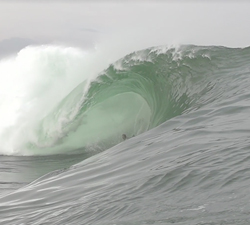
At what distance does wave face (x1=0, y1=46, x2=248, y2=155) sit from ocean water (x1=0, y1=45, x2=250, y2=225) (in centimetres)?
3

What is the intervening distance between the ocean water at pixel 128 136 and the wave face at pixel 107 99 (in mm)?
30

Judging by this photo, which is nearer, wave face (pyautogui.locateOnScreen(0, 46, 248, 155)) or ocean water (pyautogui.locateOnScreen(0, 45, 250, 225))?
ocean water (pyautogui.locateOnScreen(0, 45, 250, 225))

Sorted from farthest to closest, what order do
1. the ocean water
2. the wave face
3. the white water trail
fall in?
1. the white water trail
2. the wave face
3. the ocean water

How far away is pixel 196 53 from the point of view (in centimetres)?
1334

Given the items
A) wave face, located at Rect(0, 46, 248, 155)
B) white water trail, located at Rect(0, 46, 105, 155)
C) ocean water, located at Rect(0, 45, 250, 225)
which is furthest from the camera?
white water trail, located at Rect(0, 46, 105, 155)

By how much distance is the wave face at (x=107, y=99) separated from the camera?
11891 mm

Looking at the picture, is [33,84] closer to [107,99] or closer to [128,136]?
[107,99]

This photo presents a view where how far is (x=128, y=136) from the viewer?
39.2ft

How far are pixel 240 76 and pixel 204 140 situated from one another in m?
4.59

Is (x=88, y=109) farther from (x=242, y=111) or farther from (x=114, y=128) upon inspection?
(x=242, y=111)

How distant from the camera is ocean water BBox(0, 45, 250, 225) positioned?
471cm

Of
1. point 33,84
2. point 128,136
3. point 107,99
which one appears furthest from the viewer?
point 33,84

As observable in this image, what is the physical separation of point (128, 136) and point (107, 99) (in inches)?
61.5

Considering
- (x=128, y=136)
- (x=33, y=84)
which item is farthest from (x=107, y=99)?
(x=33, y=84)
